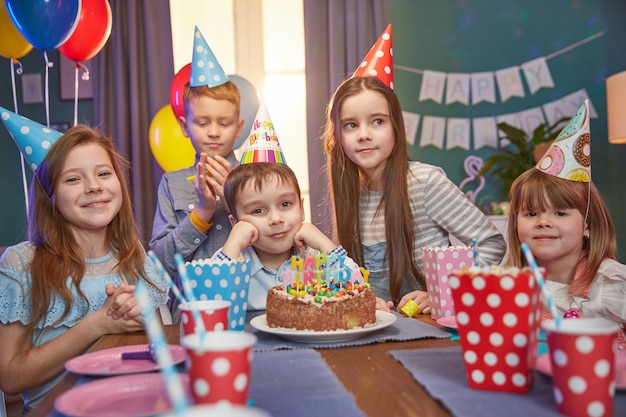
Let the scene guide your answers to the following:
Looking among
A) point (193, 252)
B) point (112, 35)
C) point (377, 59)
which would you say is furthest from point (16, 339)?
point (112, 35)

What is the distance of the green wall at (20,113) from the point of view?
441 centimetres

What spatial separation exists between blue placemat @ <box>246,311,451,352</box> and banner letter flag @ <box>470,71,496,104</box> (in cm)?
344

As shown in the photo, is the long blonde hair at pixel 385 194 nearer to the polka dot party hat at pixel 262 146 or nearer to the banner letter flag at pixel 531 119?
the polka dot party hat at pixel 262 146

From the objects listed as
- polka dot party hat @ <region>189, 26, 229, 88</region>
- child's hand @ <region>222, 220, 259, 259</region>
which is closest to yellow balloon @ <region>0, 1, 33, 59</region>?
polka dot party hat @ <region>189, 26, 229, 88</region>

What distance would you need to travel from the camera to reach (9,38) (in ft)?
9.95

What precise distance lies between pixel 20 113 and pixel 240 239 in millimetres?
3386

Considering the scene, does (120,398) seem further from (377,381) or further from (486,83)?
(486,83)

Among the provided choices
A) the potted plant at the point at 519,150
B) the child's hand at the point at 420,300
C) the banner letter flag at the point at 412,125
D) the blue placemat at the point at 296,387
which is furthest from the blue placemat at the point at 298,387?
the banner letter flag at the point at 412,125

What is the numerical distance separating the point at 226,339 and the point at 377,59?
1.69 meters

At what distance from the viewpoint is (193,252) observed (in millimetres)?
2246

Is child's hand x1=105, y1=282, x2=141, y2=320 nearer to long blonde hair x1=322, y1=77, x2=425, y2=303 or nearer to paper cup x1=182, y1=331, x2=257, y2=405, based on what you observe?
paper cup x1=182, y1=331, x2=257, y2=405

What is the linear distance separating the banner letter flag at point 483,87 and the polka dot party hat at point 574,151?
9.89ft

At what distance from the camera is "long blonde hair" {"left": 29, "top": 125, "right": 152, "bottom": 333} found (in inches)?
61.9

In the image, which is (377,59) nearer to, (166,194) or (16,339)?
(166,194)
